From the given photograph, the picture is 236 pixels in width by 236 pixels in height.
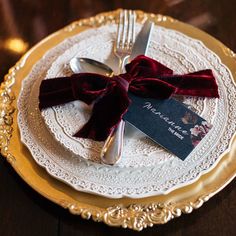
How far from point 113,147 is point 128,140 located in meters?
0.03

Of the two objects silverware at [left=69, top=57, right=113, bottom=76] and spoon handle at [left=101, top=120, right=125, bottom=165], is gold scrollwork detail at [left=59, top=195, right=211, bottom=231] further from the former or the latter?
silverware at [left=69, top=57, right=113, bottom=76]

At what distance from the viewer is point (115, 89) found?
547 mm

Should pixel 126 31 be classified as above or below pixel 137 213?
above

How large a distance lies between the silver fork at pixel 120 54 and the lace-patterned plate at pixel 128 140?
0.03ft

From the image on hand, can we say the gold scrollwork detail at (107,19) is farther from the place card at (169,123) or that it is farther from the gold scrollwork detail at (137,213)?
the gold scrollwork detail at (137,213)

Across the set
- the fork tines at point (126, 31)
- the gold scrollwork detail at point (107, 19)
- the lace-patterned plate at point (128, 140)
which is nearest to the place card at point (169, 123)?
the lace-patterned plate at point (128, 140)

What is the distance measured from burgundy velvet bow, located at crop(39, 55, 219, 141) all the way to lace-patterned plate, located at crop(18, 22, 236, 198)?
0.01 m

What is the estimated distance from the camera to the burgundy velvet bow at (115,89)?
530 mm

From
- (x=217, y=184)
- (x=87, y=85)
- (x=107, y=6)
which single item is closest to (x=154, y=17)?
(x=107, y=6)

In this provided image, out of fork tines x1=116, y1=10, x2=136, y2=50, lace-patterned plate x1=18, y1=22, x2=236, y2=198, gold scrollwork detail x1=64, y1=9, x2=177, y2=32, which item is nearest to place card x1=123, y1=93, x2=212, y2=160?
lace-patterned plate x1=18, y1=22, x2=236, y2=198

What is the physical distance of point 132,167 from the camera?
0.49 m

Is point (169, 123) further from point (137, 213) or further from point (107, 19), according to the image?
point (107, 19)

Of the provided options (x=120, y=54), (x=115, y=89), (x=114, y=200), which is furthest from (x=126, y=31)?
(x=114, y=200)

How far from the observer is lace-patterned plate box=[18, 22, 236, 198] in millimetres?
490
